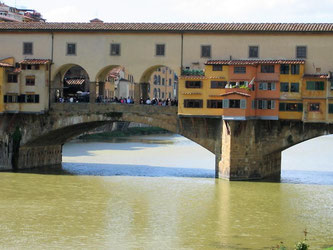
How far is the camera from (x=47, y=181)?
1763 inches

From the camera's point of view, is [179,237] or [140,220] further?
[140,220]

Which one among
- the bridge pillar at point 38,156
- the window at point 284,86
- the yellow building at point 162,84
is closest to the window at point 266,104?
the window at point 284,86

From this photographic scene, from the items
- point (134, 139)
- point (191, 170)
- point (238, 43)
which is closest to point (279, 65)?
point (238, 43)

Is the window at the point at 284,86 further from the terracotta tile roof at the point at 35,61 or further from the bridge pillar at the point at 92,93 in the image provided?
the terracotta tile roof at the point at 35,61

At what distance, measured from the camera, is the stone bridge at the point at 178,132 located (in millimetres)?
44375

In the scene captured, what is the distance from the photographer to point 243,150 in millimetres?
44281

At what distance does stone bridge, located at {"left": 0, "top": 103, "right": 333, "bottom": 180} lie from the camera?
146ft

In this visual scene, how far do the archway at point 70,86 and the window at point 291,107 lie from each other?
13.6 metres

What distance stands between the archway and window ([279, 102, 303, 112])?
537 inches

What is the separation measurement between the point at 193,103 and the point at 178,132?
A: 2.18m

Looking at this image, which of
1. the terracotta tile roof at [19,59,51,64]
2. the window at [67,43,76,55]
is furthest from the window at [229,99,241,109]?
the terracotta tile roof at [19,59,51,64]

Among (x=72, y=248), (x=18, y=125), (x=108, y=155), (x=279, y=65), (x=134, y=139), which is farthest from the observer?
(x=134, y=139)

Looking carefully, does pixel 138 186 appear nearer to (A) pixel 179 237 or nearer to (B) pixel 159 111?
(B) pixel 159 111

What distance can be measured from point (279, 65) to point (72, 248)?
2082cm
